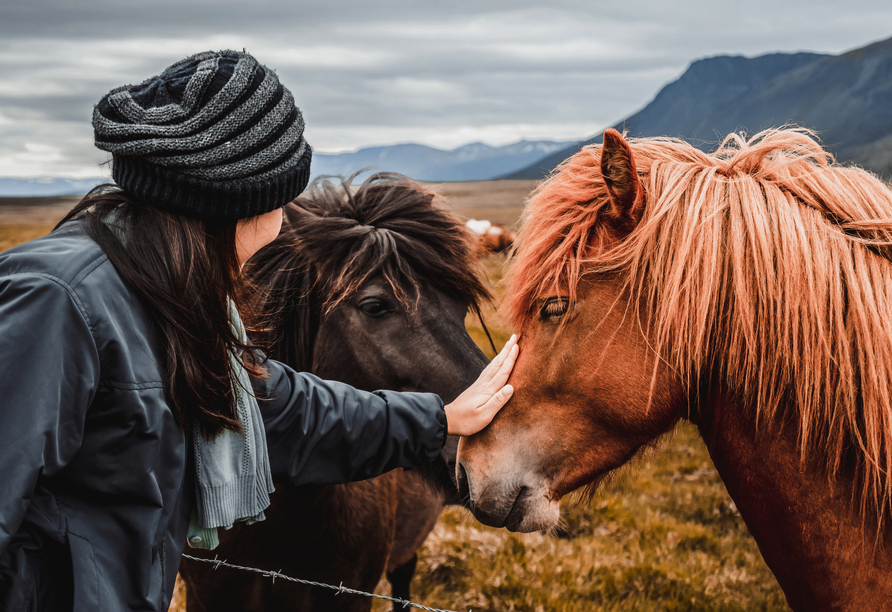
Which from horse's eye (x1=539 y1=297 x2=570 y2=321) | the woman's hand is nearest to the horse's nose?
the woman's hand

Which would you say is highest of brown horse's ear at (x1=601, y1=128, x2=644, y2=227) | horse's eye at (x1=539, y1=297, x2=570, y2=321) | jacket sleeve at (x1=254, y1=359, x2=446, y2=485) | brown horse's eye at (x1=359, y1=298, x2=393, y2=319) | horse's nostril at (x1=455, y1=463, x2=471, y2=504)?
brown horse's ear at (x1=601, y1=128, x2=644, y2=227)

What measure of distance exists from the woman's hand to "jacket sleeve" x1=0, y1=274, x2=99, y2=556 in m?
1.05

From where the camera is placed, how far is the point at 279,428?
5.98 ft

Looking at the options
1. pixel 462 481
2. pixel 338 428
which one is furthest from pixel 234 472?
pixel 462 481

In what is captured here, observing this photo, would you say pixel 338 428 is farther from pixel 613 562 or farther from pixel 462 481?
pixel 613 562

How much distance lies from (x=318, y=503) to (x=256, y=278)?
101cm

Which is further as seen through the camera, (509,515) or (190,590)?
(190,590)

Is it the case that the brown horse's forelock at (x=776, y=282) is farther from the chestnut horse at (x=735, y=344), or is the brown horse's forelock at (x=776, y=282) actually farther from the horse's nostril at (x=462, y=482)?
the horse's nostril at (x=462, y=482)

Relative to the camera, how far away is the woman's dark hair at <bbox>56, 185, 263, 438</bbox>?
1283mm

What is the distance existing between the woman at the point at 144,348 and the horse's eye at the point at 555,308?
2.46ft

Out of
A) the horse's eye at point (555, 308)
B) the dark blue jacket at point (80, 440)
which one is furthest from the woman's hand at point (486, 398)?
the dark blue jacket at point (80, 440)

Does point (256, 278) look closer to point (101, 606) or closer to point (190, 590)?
point (190, 590)

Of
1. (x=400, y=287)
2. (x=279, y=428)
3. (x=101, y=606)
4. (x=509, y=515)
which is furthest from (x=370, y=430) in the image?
(x=101, y=606)

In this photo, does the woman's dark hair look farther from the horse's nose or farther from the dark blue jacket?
the horse's nose
